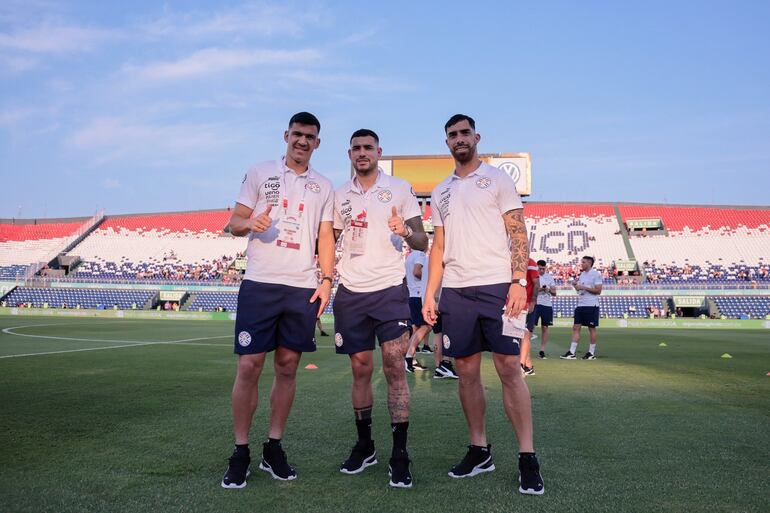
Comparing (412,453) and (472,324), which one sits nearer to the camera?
(472,324)

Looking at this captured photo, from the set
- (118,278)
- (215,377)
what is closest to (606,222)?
(118,278)

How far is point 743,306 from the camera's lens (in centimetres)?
3803

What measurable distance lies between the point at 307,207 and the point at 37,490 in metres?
2.37

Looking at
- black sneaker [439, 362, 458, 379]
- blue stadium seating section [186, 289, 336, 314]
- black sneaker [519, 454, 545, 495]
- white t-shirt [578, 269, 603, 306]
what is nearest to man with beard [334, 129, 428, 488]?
black sneaker [519, 454, 545, 495]

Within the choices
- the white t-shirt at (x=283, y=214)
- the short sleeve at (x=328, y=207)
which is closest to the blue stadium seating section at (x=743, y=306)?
the short sleeve at (x=328, y=207)

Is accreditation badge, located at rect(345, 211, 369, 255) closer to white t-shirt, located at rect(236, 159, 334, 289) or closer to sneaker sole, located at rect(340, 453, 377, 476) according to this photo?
white t-shirt, located at rect(236, 159, 334, 289)

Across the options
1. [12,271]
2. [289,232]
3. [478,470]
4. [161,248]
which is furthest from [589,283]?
[12,271]

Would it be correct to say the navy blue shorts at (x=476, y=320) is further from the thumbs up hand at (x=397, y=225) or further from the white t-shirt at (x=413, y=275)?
the white t-shirt at (x=413, y=275)

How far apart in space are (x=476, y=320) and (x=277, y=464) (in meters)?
1.60

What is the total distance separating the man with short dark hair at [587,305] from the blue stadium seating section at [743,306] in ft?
96.0

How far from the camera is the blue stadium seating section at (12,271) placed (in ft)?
155

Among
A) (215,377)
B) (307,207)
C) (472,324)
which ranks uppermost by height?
(307,207)

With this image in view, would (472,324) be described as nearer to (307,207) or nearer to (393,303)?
(393,303)

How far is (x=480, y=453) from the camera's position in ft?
12.8
